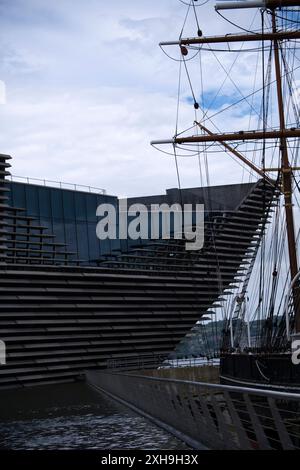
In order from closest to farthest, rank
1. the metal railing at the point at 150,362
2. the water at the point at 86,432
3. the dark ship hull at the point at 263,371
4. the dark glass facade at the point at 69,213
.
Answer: the water at the point at 86,432, the dark ship hull at the point at 263,371, the metal railing at the point at 150,362, the dark glass facade at the point at 69,213

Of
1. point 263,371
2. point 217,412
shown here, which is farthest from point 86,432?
point 263,371

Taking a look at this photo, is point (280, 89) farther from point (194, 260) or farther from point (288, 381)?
point (194, 260)

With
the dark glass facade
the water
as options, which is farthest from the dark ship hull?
the dark glass facade

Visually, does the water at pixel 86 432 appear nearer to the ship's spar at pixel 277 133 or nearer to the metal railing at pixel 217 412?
the metal railing at pixel 217 412

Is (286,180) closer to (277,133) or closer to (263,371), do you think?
(277,133)

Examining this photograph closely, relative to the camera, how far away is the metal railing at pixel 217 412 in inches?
293

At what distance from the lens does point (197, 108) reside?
45.2 m

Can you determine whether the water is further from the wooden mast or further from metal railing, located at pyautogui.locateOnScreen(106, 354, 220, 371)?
metal railing, located at pyautogui.locateOnScreen(106, 354, 220, 371)

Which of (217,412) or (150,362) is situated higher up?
(217,412)

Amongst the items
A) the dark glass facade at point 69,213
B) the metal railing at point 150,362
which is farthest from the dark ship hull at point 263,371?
the dark glass facade at point 69,213

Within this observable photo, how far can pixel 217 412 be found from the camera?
9484 millimetres

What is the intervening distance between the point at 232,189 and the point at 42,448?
7472cm
